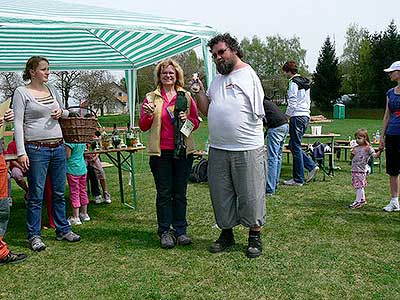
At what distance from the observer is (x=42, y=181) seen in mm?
3973

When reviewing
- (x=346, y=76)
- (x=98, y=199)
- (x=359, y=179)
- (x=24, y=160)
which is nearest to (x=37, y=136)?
(x=24, y=160)

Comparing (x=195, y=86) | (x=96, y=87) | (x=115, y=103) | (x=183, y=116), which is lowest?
(x=183, y=116)

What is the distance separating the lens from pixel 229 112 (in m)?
3.59

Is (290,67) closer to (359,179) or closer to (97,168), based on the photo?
(359,179)

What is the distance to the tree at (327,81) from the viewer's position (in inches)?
1575

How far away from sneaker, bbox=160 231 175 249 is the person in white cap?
2.62 meters

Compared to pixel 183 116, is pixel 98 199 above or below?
below

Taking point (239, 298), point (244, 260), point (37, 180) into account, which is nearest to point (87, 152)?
point (37, 180)

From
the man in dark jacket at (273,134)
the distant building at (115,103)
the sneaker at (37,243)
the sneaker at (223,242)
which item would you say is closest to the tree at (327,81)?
the distant building at (115,103)

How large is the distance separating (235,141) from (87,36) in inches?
161

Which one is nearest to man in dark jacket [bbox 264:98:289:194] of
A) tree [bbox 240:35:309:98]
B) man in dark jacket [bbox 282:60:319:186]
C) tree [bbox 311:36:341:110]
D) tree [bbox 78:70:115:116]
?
man in dark jacket [bbox 282:60:319:186]

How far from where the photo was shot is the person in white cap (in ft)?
15.7

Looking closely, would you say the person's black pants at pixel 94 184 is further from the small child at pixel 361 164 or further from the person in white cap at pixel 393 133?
the person in white cap at pixel 393 133

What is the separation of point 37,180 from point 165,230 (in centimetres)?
124
